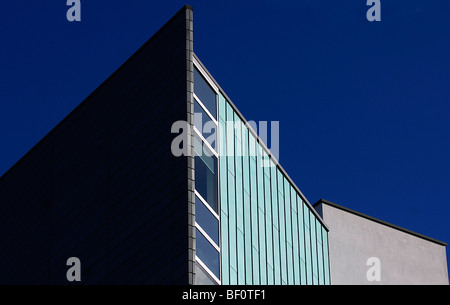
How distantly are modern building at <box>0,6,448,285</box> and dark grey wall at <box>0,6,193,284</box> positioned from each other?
0.05 metres

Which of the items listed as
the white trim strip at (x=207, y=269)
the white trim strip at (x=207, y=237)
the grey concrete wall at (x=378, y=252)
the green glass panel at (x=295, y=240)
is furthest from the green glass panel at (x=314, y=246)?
the white trim strip at (x=207, y=269)

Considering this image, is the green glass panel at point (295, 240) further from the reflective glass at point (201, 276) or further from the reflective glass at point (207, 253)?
the reflective glass at point (201, 276)

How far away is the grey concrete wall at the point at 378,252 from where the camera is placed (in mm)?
51031

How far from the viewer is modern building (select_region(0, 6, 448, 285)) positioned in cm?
3388

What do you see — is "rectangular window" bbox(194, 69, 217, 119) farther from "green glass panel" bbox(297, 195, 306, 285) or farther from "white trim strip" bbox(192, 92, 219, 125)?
"green glass panel" bbox(297, 195, 306, 285)

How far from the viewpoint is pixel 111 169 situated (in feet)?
124

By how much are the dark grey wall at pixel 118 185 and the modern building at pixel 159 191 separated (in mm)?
49

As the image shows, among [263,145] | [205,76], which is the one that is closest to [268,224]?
[263,145]

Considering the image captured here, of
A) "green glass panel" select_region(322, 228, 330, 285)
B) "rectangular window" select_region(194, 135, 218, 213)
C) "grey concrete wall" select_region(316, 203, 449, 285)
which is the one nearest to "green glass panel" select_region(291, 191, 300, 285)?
"green glass panel" select_region(322, 228, 330, 285)

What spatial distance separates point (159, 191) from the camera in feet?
113

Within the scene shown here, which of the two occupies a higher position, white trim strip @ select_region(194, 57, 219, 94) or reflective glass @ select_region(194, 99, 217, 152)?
white trim strip @ select_region(194, 57, 219, 94)
